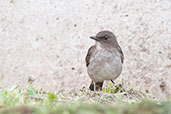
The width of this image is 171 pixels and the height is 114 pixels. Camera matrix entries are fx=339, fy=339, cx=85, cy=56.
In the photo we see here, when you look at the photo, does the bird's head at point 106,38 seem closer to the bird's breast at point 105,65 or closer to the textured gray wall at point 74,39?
the bird's breast at point 105,65

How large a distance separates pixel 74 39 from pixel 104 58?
29.3 inches

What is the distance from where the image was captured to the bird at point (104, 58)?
4602 mm

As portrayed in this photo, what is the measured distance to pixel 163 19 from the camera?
16.6ft

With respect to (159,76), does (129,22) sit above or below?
above

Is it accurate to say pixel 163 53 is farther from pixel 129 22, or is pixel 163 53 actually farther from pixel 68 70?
pixel 68 70

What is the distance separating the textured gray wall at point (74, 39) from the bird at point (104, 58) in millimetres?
376

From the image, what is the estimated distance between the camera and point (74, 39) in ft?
17.0

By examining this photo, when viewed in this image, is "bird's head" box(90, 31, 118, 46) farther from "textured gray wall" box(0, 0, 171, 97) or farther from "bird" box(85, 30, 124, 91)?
"textured gray wall" box(0, 0, 171, 97)

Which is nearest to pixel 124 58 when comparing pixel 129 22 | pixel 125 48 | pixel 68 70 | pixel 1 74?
pixel 125 48

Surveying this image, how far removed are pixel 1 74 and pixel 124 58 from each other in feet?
6.11

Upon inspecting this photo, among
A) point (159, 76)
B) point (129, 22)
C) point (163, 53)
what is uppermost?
point (129, 22)

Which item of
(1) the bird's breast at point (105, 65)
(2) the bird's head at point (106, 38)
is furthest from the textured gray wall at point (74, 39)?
(1) the bird's breast at point (105, 65)

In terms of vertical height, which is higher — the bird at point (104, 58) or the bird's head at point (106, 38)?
the bird's head at point (106, 38)

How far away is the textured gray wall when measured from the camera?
16.5 feet
